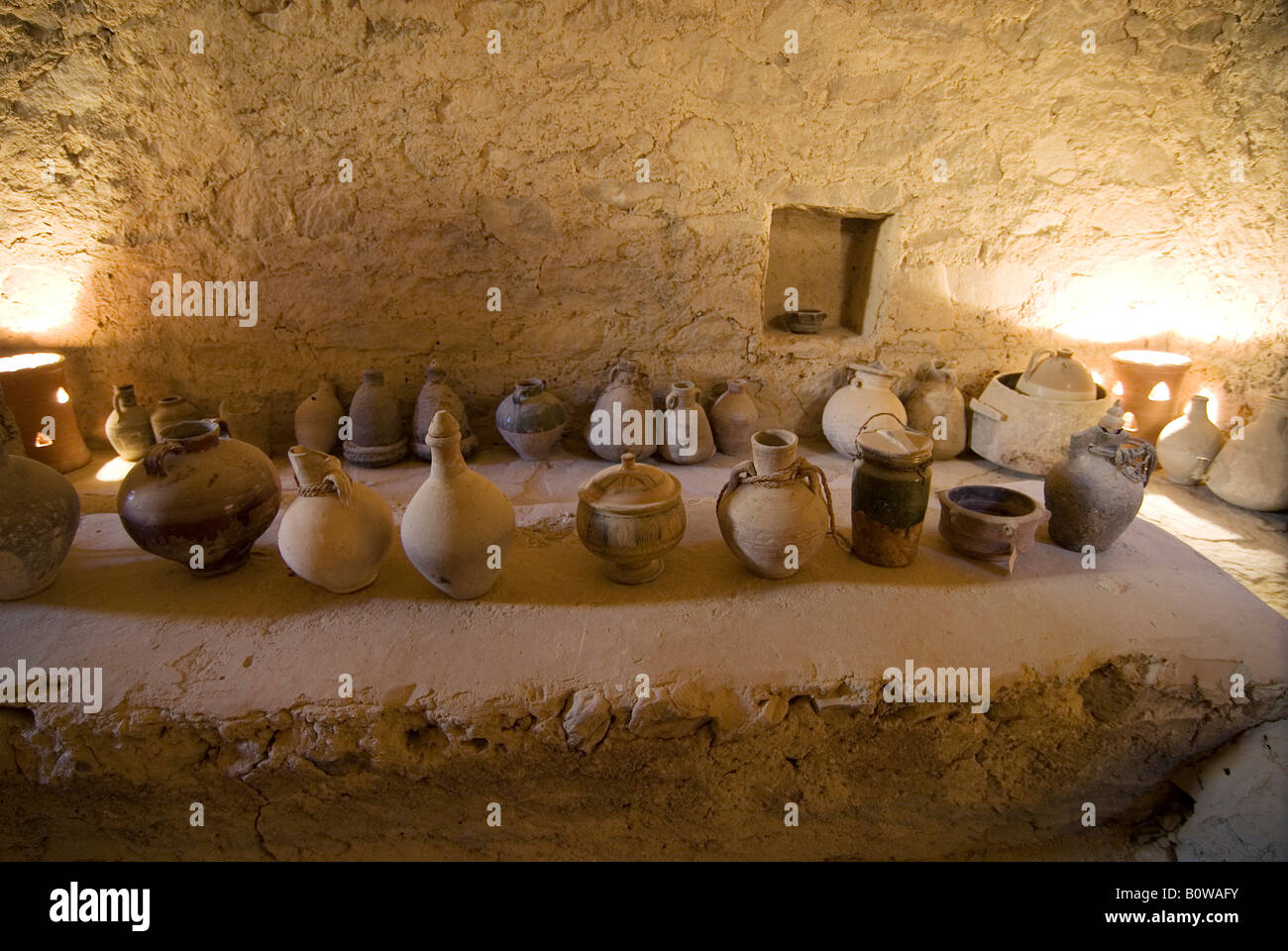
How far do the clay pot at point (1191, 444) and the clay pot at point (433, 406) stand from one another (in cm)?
425

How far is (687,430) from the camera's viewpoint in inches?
152

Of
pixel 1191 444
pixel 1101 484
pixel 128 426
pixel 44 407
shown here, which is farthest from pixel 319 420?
→ pixel 1191 444

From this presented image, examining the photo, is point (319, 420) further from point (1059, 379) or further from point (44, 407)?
point (1059, 379)

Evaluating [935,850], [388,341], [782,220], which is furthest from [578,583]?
[782,220]

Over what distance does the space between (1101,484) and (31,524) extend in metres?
4.25

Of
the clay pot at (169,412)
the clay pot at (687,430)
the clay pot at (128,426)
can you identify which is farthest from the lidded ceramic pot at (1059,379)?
the clay pot at (128,426)

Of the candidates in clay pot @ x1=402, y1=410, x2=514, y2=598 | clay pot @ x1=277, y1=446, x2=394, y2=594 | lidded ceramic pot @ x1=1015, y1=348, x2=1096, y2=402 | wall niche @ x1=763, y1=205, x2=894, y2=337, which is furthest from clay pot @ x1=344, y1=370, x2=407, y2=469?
lidded ceramic pot @ x1=1015, y1=348, x2=1096, y2=402

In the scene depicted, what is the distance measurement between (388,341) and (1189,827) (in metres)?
4.43

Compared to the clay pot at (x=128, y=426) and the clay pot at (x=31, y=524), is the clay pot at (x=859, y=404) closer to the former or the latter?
the clay pot at (x=31, y=524)

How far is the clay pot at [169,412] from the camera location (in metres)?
3.79

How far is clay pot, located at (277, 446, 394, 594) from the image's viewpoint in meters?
2.45

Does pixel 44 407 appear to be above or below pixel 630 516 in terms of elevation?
above

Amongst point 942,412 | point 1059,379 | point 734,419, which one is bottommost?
point 734,419

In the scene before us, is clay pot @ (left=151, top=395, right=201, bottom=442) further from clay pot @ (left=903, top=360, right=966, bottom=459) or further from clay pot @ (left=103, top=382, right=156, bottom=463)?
clay pot @ (left=903, top=360, right=966, bottom=459)
